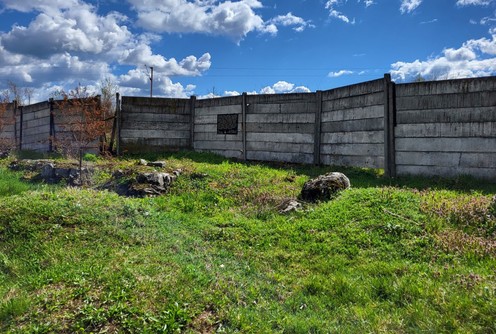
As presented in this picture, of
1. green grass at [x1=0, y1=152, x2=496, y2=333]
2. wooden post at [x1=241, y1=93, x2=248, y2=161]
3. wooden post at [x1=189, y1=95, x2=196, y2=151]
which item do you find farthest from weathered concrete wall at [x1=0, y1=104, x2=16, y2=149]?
green grass at [x1=0, y1=152, x2=496, y2=333]

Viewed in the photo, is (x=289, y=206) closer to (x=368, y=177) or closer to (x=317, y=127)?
(x=368, y=177)

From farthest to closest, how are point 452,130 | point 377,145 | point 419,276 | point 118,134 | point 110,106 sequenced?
point 110,106
point 118,134
point 377,145
point 452,130
point 419,276

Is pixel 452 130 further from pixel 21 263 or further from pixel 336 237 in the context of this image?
pixel 21 263

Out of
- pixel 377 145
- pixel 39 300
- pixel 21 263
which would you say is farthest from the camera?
pixel 377 145

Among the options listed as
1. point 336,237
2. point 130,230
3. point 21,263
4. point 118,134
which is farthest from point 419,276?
point 118,134

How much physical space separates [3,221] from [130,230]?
1883 millimetres

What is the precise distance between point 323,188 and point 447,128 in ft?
11.7

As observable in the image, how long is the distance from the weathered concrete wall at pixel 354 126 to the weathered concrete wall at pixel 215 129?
309 cm

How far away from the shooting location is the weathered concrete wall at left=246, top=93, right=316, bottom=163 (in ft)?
38.3

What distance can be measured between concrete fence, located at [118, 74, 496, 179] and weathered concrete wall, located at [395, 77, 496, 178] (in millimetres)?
20

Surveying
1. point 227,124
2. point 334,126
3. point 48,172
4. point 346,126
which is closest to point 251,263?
point 346,126

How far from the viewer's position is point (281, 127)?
40.0ft

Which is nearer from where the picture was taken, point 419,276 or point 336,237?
point 419,276

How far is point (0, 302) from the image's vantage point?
3.68 m
